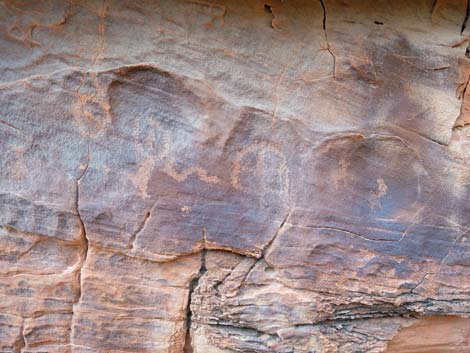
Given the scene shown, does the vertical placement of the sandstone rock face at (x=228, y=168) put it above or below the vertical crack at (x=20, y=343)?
above

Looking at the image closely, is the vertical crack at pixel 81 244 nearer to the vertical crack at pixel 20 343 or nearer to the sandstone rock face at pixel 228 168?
the sandstone rock face at pixel 228 168

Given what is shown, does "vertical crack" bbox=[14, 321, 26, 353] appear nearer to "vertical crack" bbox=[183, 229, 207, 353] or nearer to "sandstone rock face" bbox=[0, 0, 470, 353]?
"sandstone rock face" bbox=[0, 0, 470, 353]

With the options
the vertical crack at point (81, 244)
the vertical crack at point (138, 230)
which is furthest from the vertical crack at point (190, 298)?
the vertical crack at point (81, 244)

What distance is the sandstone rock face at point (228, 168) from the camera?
1703 millimetres

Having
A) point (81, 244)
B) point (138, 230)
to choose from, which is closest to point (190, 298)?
point (138, 230)

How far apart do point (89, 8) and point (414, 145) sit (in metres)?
1.44

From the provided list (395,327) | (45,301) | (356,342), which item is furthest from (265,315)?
(45,301)

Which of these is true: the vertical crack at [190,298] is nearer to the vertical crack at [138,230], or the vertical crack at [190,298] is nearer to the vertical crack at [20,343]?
the vertical crack at [138,230]

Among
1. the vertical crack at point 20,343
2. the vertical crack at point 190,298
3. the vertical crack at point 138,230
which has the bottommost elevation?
the vertical crack at point 20,343

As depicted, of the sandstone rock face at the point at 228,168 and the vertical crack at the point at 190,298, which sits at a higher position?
the sandstone rock face at the point at 228,168

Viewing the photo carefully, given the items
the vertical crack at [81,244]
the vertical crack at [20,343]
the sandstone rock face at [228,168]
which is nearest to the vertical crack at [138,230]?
the sandstone rock face at [228,168]

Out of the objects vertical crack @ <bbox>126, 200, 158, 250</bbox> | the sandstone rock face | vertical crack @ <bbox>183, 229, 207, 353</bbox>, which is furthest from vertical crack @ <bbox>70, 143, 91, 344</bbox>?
vertical crack @ <bbox>183, 229, 207, 353</bbox>

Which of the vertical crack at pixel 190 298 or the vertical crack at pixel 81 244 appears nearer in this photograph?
the vertical crack at pixel 81 244

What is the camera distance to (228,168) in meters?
1.76
